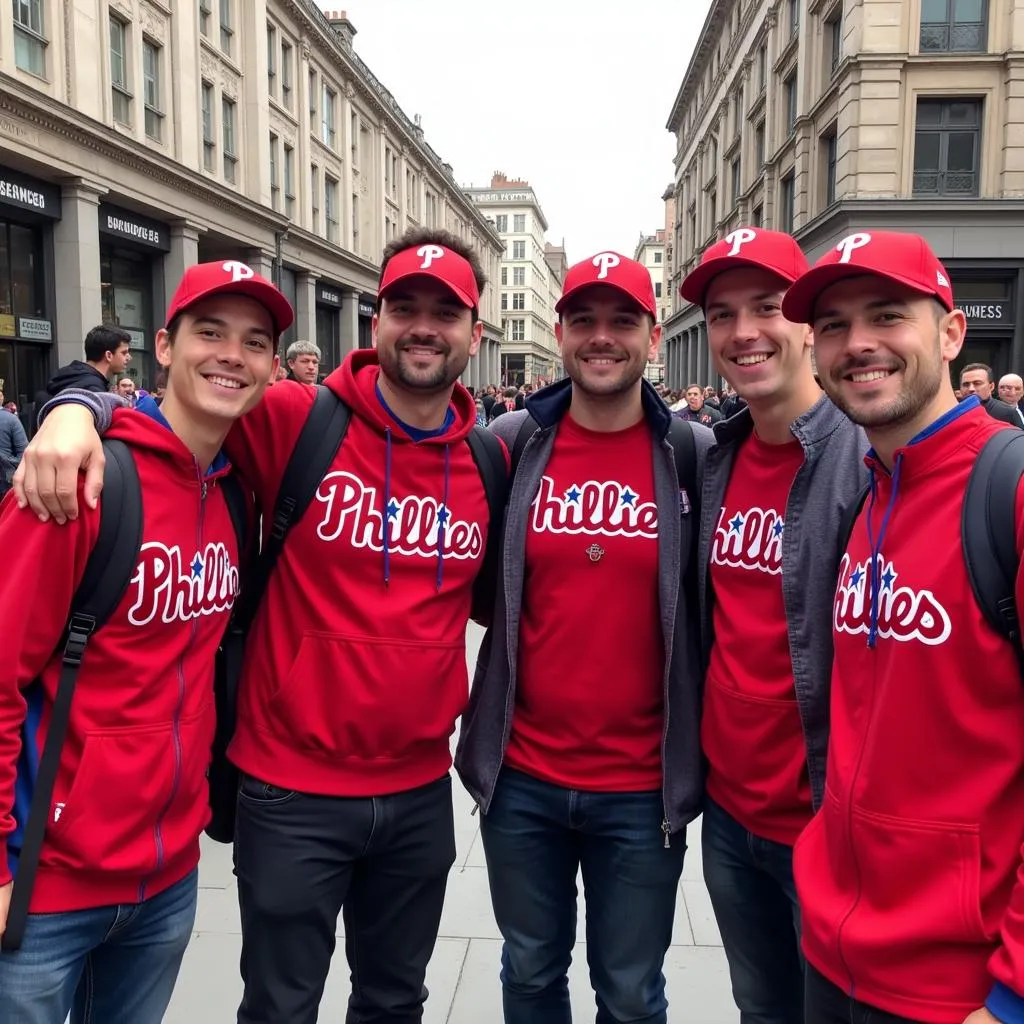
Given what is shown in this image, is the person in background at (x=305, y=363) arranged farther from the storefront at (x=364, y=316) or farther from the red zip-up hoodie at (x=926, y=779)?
the storefront at (x=364, y=316)

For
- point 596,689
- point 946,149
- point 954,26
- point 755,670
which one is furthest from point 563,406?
point 954,26

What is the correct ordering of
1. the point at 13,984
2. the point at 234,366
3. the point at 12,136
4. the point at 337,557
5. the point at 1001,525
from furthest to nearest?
the point at 12,136
the point at 337,557
the point at 234,366
the point at 13,984
the point at 1001,525

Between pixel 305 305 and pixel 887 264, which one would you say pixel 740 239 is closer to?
pixel 887 264

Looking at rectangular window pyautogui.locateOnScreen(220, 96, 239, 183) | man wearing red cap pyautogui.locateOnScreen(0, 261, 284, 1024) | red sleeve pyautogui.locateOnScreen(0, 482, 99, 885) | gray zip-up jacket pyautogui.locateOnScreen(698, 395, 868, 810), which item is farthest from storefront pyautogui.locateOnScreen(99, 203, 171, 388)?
gray zip-up jacket pyautogui.locateOnScreen(698, 395, 868, 810)

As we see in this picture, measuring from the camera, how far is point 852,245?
1982mm

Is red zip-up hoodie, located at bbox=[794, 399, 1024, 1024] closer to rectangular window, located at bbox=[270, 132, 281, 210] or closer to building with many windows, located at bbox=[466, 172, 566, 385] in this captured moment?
rectangular window, located at bbox=[270, 132, 281, 210]

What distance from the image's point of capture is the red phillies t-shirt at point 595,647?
2633 mm

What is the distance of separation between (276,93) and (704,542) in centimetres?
2831

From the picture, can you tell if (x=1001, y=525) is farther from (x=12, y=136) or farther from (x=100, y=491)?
(x=12, y=136)

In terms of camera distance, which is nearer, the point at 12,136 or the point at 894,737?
the point at 894,737

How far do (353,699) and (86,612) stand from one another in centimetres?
77

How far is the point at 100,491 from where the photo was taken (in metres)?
1.98

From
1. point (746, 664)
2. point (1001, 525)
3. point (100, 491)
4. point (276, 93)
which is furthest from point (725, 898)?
point (276, 93)

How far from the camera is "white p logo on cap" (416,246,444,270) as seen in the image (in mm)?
2682
